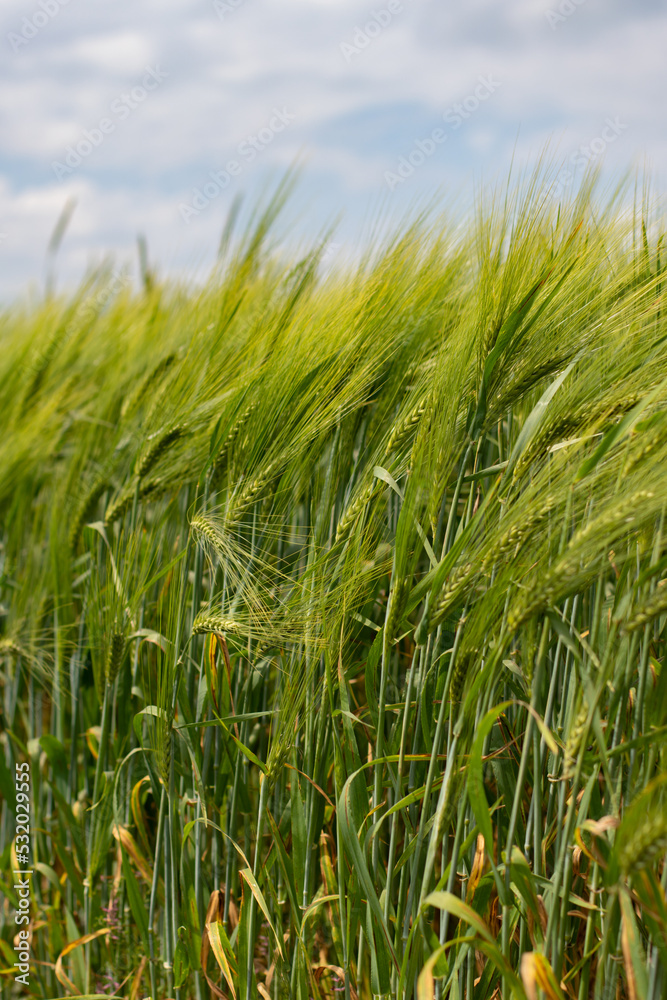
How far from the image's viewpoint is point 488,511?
0.81 m

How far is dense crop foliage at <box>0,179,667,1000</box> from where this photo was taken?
0.68m

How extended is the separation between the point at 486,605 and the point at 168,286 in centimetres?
217

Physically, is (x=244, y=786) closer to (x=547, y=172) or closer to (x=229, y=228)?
(x=547, y=172)

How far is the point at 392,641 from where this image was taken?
0.77 m

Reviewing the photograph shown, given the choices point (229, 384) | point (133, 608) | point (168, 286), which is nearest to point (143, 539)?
point (133, 608)

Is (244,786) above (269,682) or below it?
below

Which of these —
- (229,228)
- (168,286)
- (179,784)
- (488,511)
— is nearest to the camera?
(488,511)

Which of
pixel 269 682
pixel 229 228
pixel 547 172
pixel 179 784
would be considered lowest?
pixel 179 784

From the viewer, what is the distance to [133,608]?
1071 mm

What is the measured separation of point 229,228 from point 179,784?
46.8 inches

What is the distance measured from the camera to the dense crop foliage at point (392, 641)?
2.24 feet

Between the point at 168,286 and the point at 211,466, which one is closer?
the point at 211,466

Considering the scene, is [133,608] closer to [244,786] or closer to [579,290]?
[244,786]

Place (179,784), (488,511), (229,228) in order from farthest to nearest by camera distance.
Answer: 1. (229,228)
2. (179,784)
3. (488,511)
